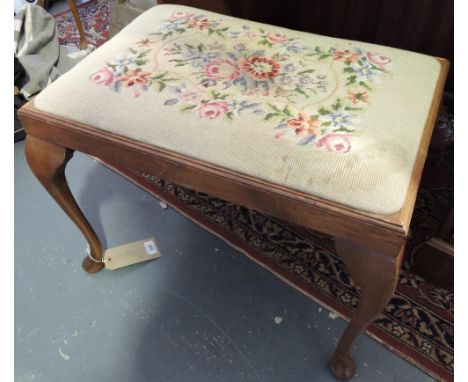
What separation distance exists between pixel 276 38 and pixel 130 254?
2.12 ft

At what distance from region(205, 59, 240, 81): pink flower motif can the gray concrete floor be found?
495mm

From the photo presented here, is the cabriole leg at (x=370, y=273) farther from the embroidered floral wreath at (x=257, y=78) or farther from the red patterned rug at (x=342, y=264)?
the red patterned rug at (x=342, y=264)

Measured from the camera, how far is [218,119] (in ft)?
2.10

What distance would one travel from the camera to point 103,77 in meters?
0.73

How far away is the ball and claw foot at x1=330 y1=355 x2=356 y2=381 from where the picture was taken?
2.66 feet

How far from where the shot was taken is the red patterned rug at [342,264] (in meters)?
0.88

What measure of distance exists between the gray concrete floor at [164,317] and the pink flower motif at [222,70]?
495mm

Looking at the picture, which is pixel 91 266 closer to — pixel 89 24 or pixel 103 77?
pixel 103 77

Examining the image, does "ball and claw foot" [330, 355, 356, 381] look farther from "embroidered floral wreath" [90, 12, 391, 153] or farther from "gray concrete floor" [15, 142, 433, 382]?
"embroidered floral wreath" [90, 12, 391, 153]

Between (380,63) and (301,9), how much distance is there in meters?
0.86

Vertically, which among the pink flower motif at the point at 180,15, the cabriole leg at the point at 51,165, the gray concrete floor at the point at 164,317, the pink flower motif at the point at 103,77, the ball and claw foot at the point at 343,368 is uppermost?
the pink flower motif at the point at 180,15

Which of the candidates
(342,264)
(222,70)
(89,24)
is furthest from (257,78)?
(89,24)

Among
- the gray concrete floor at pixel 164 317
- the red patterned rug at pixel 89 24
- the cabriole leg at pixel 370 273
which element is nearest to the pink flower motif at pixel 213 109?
the cabriole leg at pixel 370 273
